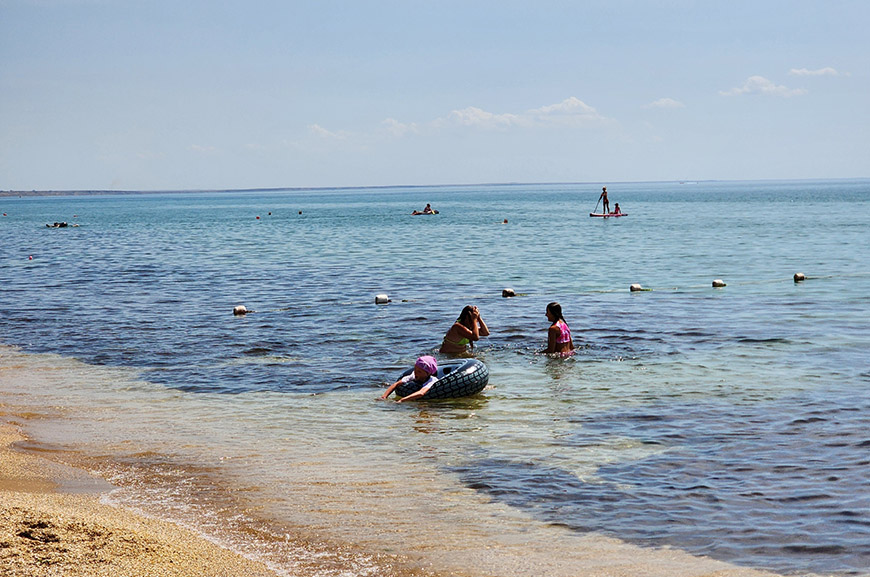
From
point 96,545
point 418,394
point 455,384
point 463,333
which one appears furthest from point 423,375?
point 96,545

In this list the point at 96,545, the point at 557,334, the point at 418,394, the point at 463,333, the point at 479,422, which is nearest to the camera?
the point at 96,545

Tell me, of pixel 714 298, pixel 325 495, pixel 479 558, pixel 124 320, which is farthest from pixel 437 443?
pixel 714 298

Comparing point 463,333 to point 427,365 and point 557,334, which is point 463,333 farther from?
point 427,365

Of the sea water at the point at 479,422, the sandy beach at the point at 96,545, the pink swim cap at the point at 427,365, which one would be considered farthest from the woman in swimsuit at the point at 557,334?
the sandy beach at the point at 96,545

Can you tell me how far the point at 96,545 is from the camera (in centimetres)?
702

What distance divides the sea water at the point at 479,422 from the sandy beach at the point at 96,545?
1.32 feet

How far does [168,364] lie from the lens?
1764 centimetres

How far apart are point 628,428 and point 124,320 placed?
53.8 feet

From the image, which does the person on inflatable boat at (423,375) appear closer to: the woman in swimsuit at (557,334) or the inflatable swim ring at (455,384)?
the inflatable swim ring at (455,384)

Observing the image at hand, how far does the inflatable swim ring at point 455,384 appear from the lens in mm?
14062

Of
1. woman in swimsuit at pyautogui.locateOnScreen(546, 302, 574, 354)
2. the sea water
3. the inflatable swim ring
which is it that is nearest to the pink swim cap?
the inflatable swim ring

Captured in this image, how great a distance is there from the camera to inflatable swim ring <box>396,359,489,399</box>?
14.1 meters

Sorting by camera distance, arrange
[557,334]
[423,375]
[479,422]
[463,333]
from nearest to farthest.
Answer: [479,422] → [423,375] → [557,334] → [463,333]

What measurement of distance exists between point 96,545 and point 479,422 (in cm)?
665
